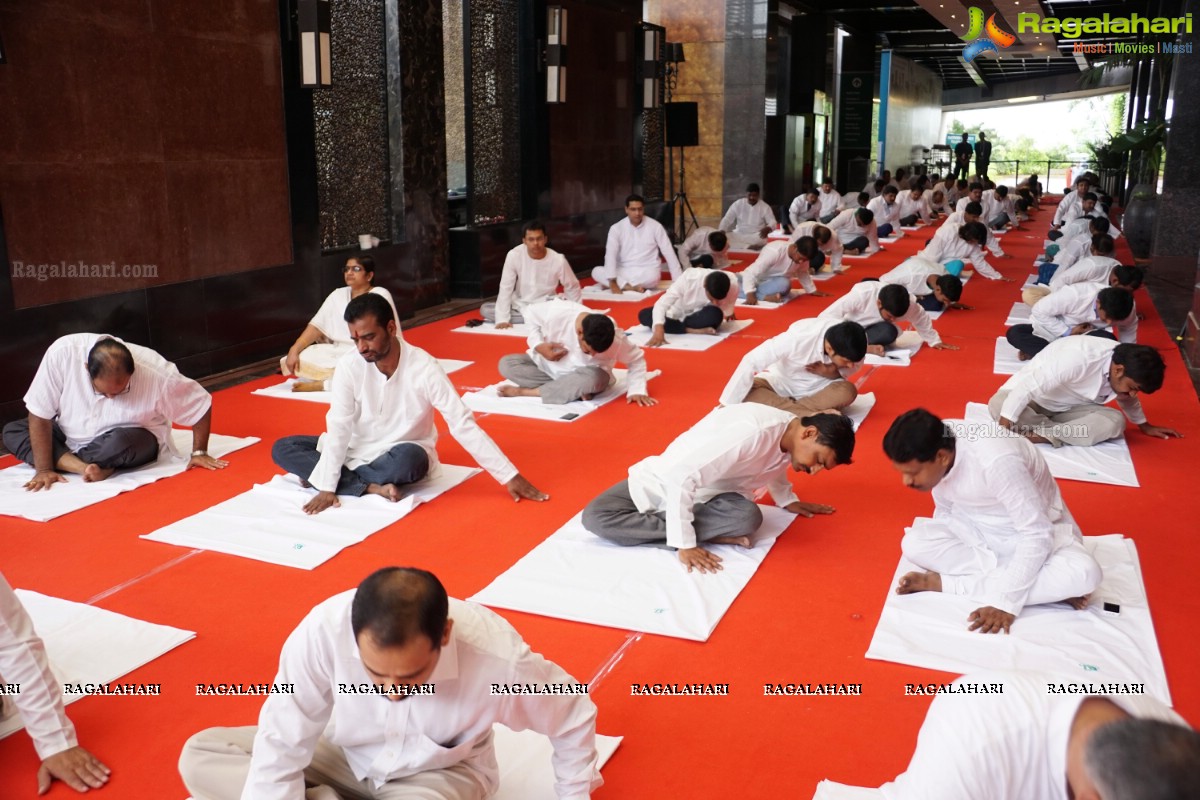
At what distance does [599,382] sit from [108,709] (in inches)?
132

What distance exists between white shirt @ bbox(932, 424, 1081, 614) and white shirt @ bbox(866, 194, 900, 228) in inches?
478

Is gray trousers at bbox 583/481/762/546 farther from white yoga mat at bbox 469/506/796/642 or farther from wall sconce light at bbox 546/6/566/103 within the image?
wall sconce light at bbox 546/6/566/103

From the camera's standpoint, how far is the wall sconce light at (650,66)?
1146cm

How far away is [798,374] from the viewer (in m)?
5.41

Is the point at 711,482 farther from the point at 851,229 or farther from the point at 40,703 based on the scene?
the point at 851,229

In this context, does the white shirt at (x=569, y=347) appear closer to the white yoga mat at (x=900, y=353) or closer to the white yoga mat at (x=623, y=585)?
the white yoga mat at (x=900, y=353)

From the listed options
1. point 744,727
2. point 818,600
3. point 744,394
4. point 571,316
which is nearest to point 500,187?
point 571,316

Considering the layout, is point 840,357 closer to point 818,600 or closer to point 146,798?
point 818,600

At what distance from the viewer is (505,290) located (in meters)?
7.42

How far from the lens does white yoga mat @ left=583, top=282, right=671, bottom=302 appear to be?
9.04 m

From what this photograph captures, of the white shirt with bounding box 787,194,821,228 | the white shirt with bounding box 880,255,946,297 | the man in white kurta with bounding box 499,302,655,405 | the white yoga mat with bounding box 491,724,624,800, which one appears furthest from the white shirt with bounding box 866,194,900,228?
the white yoga mat with bounding box 491,724,624,800

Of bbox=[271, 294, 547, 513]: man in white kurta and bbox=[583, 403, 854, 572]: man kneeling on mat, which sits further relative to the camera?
bbox=[271, 294, 547, 513]: man in white kurta

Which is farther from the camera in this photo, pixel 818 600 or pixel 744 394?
pixel 744 394

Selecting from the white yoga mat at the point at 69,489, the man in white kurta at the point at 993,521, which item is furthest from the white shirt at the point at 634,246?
the man in white kurta at the point at 993,521
